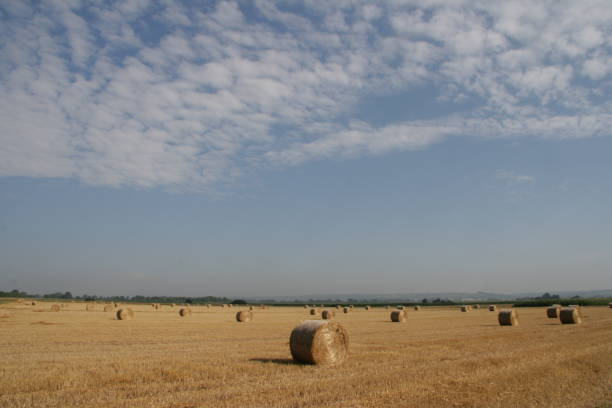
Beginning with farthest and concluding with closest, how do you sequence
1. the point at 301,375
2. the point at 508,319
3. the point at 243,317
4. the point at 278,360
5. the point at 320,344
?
1. the point at 243,317
2. the point at 508,319
3. the point at 278,360
4. the point at 320,344
5. the point at 301,375

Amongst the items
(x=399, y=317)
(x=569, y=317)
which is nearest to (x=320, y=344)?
(x=569, y=317)

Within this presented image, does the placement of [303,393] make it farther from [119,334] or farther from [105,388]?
[119,334]

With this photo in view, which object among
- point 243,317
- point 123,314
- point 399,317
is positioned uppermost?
point 123,314

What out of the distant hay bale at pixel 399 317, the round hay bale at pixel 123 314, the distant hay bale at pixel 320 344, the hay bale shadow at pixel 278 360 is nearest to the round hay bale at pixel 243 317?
the round hay bale at pixel 123 314

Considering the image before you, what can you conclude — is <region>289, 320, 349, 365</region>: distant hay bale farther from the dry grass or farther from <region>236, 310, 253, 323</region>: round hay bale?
<region>236, 310, 253, 323</region>: round hay bale

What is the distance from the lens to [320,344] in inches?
469

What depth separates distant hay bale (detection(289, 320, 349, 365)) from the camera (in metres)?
11.8

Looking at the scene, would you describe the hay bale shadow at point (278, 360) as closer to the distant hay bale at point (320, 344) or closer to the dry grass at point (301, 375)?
the dry grass at point (301, 375)

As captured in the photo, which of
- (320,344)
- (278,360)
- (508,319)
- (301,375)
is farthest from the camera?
(508,319)

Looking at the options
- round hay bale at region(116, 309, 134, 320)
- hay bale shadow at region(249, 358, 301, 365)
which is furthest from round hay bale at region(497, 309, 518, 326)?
round hay bale at region(116, 309, 134, 320)

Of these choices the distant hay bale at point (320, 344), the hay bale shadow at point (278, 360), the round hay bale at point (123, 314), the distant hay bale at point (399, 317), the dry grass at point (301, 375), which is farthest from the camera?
the round hay bale at point (123, 314)

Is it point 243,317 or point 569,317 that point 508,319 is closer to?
point 569,317

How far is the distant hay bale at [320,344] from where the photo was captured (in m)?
11.8

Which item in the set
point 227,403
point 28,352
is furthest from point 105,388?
point 28,352
